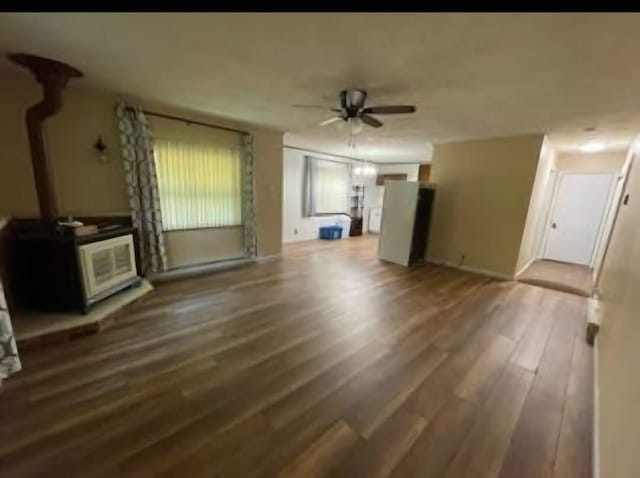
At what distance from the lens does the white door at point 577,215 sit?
555cm

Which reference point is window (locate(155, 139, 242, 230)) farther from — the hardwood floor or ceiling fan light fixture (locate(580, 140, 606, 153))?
ceiling fan light fixture (locate(580, 140, 606, 153))

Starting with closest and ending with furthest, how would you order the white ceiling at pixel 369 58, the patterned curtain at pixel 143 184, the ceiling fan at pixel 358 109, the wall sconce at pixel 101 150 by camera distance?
the white ceiling at pixel 369 58
the ceiling fan at pixel 358 109
the wall sconce at pixel 101 150
the patterned curtain at pixel 143 184

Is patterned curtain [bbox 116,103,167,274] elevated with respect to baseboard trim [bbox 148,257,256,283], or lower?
elevated

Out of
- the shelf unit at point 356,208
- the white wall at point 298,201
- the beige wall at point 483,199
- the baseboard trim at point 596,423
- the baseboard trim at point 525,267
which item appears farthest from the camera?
the shelf unit at point 356,208

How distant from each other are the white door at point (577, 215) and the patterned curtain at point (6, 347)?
8.59 m

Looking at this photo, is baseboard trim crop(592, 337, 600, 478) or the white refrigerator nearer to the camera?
baseboard trim crop(592, 337, 600, 478)

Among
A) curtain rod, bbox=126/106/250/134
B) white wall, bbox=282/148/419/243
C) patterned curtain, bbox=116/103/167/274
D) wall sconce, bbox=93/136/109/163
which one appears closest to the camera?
wall sconce, bbox=93/136/109/163

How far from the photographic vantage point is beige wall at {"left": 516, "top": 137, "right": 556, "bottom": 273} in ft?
15.1

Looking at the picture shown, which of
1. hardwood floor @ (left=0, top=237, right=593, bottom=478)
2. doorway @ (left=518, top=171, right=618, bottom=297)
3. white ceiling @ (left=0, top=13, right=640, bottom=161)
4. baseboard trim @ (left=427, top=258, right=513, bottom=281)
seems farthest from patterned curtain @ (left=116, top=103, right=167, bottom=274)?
doorway @ (left=518, top=171, right=618, bottom=297)

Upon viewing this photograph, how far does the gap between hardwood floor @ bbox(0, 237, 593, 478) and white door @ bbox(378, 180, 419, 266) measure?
6.90 feet

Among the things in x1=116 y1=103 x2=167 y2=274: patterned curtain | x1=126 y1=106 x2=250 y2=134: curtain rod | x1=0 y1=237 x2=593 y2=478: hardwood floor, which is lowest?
x1=0 y1=237 x2=593 y2=478: hardwood floor

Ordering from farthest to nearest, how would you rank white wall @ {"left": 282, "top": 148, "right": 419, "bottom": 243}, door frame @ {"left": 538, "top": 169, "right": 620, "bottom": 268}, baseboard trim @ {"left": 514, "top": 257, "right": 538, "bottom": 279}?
white wall @ {"left": 282, "top": 148, "right": 419, "bottom": 243} < door frame @ {"left": 538, "top": 169, "right": 620, "bottom": 268} < baseboard trim @ {"left": 514, "top": 257, "right": 538, "bottom": 279}

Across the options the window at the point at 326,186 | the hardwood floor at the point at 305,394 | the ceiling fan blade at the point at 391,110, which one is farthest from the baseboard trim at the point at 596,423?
the window at the point at 326,186

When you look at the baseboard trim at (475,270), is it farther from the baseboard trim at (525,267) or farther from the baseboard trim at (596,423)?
the baseboard trim at (596,423)
